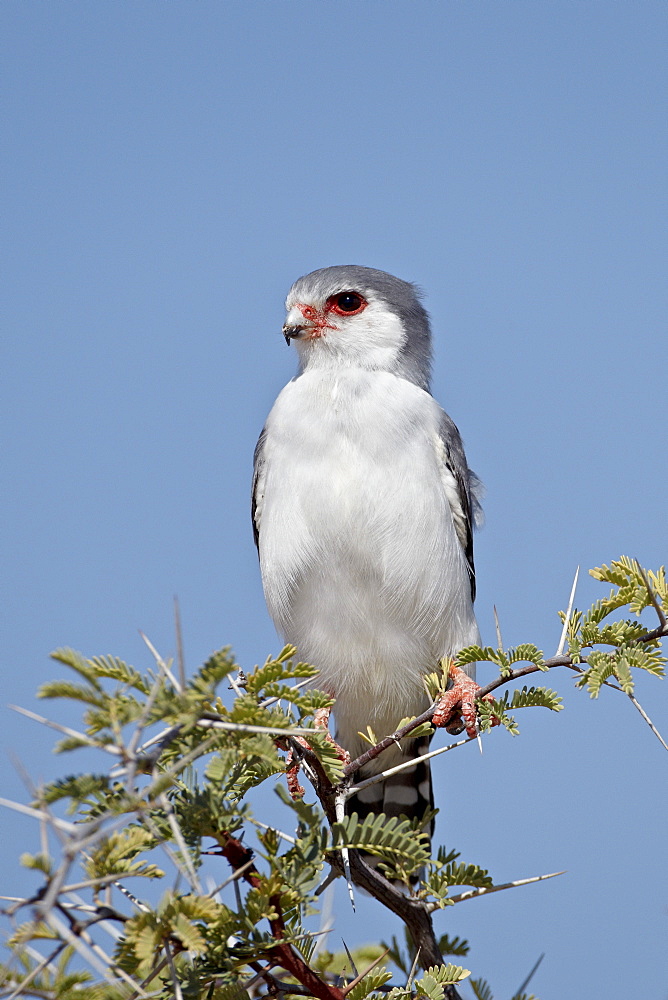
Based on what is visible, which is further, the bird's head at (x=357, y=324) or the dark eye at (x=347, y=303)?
the dark eye at (x=347, y=303)

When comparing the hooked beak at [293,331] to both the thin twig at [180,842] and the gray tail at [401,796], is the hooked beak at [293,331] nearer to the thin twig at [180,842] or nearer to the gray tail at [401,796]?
the gray tail at [401,796]

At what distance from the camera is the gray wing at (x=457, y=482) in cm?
461

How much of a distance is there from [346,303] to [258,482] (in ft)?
3.65

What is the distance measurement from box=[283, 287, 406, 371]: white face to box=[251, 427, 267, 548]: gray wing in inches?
18.9

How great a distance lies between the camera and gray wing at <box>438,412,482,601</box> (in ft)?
15.1

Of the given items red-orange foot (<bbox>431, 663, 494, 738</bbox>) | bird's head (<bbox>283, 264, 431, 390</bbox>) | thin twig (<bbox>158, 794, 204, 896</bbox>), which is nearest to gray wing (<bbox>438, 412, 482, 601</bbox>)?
bird's head (<bbox>283, 264, 431, 390</bbox>)

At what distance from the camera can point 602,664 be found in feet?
7.86

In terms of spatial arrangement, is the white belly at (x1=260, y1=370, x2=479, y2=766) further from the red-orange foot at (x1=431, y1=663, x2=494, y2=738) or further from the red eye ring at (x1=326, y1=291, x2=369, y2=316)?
the red-orange foot at (x1=431, y1=663, x2=494, y2=738)

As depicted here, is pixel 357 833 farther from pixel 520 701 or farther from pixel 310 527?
pixel 310 527

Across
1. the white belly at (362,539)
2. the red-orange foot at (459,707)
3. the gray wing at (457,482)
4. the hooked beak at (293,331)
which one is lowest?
the red-orange foot at (459,707)

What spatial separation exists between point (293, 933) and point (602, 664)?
1.00 metres

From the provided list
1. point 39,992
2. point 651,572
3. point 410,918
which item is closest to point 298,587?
point 410,918

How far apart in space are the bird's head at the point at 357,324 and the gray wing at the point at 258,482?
472 millimetres

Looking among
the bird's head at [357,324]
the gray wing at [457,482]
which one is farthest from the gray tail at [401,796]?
the bird's head at [357,324]
